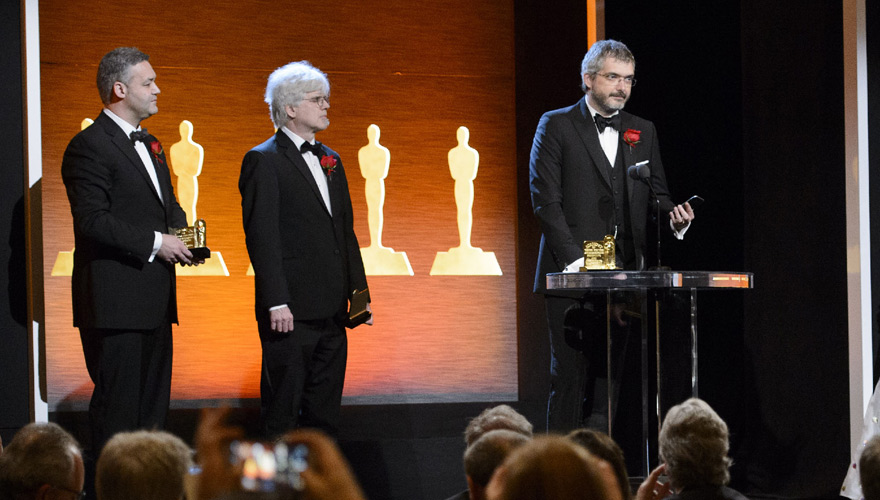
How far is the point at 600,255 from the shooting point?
287cm

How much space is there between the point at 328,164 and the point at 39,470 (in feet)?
6.26

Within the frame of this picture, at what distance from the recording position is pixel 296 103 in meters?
3.34

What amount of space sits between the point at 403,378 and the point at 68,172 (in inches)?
95.4

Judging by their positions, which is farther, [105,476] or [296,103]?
[296,103]

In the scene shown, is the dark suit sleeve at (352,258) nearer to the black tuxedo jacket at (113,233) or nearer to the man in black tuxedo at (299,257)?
the man in black tuxedo at (299,257)

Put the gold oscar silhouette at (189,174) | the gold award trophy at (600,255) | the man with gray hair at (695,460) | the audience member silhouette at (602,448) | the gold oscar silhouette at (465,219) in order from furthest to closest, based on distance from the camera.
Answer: the gold oscar silhouette at (465,219), the gold oscar silhouette at (189,174), the gold award trophy at (600,255), the man with gray hair at (695,460), the audience member silhouette at (602,448)

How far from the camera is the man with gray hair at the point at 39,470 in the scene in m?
1.58

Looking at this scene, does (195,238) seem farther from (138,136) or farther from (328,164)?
(328,164)

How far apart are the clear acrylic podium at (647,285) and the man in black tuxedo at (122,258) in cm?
126

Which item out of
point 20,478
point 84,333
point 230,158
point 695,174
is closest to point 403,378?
point 230,158

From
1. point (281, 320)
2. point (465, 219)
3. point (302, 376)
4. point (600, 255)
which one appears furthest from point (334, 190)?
point (465, 219)

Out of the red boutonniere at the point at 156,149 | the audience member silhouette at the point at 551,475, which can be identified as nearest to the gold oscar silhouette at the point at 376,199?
the red boutonniere at the point at 156,149

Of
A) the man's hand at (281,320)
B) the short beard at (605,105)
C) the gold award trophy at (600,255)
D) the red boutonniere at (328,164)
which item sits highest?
the short beard at (605,105)

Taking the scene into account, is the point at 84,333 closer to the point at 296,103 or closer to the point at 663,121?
the point at 296,103
